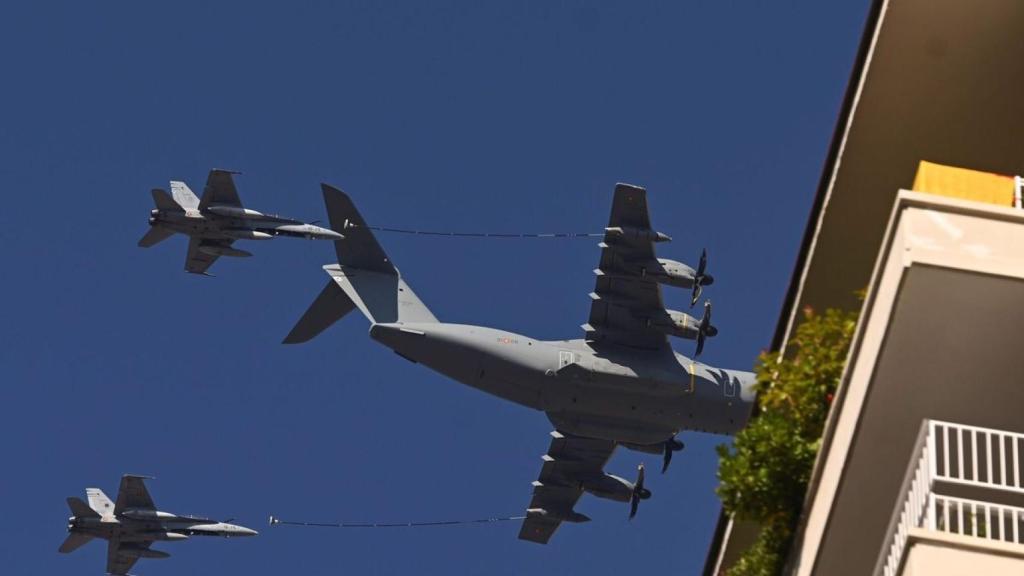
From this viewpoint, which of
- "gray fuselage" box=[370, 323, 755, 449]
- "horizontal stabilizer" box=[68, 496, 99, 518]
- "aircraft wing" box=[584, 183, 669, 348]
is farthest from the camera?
"horizontal stabilizer" box=[68, 496, 99, 518]

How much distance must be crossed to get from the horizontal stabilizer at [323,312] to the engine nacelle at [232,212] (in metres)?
3.48

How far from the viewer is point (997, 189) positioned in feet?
45.1

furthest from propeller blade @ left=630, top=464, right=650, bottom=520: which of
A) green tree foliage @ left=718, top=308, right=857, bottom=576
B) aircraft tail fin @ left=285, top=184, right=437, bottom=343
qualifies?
green tree foliage @ left=718, top=308, right=857, bottom=576

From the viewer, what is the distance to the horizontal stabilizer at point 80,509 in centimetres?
5772

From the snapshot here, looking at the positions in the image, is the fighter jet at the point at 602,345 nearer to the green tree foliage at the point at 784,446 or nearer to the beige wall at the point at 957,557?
the green tree foliage at the point at 784,446

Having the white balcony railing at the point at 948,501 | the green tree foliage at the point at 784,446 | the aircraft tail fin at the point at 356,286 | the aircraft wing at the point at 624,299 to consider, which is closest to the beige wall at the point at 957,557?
the white balcony railing at the point at 948,501

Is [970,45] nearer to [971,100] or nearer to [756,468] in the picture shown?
[971,100]

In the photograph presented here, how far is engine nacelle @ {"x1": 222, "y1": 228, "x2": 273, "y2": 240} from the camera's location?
154 ft

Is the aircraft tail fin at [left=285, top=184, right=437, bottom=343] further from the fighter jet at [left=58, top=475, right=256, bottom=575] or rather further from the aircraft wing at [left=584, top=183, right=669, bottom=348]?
the fighter jet at [left=58, top=475, right=256, bottom=575]

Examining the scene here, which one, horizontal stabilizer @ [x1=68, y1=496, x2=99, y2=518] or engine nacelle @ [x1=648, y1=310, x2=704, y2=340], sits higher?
engine nacelle @ [x1=648, y1=310, x2=704, y2=340]

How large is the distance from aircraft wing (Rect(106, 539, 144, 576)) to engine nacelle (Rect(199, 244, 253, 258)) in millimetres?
14931

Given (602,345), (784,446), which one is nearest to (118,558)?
(602,345)

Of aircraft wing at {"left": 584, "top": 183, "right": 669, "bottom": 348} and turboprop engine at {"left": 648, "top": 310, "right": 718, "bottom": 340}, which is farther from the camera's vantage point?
turboprop engine at {"left": 648, "top": 310, "right": 718, "bottom": 340}

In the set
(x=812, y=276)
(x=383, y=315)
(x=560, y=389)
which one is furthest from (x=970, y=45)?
(x=383, y=315)
